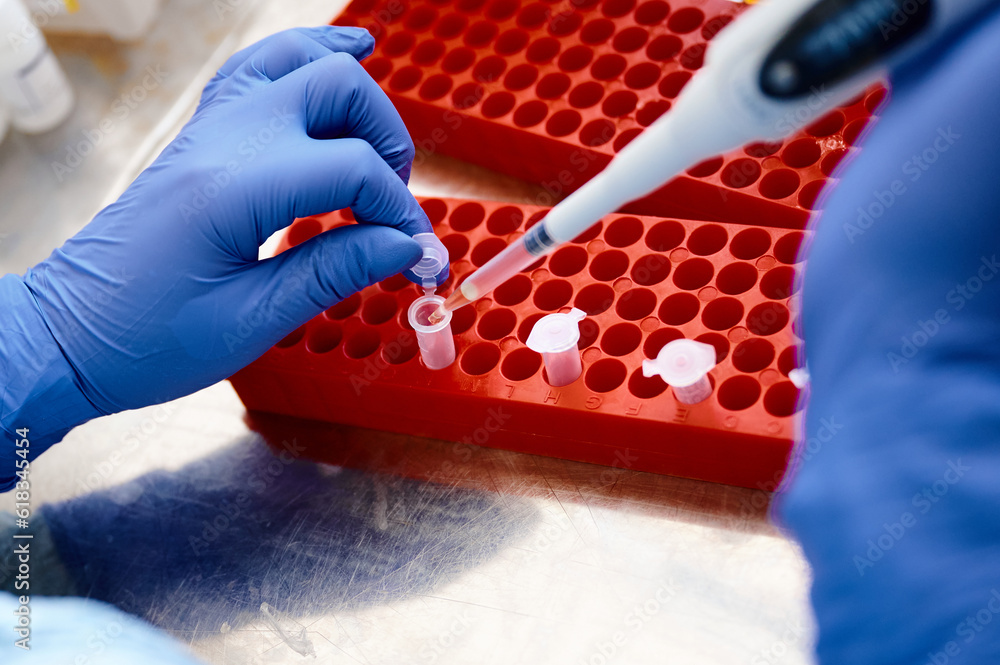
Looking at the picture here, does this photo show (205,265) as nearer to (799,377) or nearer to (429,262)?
(429,262)

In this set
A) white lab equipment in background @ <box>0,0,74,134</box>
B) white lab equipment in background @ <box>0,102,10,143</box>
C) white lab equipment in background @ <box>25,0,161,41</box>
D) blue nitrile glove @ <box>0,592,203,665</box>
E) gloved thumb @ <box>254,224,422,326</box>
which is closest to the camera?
blue nitrile glove @ <box>0,592,203,665</box>

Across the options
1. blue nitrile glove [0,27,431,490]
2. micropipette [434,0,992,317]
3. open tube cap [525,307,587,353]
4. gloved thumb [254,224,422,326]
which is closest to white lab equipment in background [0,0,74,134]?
blue nitrile glove [0,27,431,490]

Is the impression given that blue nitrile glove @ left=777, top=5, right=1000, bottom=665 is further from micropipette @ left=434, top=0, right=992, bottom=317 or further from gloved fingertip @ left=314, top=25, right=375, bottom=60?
gloved fingertip @ left=314, top=25, right=375, bottom=60

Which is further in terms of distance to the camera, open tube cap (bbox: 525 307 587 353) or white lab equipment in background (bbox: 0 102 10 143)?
white lab equipment in background (bbox: 0 102 10 143)

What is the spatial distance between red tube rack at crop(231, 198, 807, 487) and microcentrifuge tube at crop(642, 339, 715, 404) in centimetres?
2

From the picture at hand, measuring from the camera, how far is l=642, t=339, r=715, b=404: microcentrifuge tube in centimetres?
133

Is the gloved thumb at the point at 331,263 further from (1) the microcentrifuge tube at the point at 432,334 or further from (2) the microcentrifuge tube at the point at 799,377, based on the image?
(2) the microcentrifuge tube at the point at 799,377

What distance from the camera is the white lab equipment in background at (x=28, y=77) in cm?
209

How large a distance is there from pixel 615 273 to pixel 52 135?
1727 millimetres

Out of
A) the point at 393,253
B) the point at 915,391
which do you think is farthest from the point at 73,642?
the point at 915,391

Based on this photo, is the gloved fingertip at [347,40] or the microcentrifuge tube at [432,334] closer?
the microcentrifuge tube at [432,334]

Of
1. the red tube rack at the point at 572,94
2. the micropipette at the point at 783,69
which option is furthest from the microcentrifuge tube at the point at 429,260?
the micropipette at the point at 783,69

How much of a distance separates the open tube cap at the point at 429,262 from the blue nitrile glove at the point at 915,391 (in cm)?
80

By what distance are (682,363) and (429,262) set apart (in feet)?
1.65
